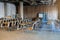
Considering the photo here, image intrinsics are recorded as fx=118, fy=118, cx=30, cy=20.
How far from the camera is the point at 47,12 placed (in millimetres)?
21234

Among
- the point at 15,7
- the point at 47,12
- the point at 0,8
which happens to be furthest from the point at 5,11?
the point at 47,12

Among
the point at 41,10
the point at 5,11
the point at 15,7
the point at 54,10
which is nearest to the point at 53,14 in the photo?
the point at 54,10

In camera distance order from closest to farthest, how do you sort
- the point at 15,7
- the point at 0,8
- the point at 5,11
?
the point at 0,8 < the point at 5,11 < the point at 15,7

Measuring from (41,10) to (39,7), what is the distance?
0.66m

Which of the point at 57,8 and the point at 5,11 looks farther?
A: the point at 57,8

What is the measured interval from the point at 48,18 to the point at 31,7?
3720 millimetres

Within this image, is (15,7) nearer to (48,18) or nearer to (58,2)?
(48,18)

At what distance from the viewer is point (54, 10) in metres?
21.0

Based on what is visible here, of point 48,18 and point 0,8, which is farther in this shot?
point 48,18

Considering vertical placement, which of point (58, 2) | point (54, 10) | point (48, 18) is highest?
point (58, 2)

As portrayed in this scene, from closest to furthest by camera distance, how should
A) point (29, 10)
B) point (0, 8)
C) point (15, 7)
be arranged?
point (0, 8), point (15, 7), point (29, 10)

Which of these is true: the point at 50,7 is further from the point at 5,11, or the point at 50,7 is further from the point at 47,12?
the point at 5,11

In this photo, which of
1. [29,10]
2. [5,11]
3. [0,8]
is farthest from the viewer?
[29,10]

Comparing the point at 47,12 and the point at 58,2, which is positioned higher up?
the point at 58,2
